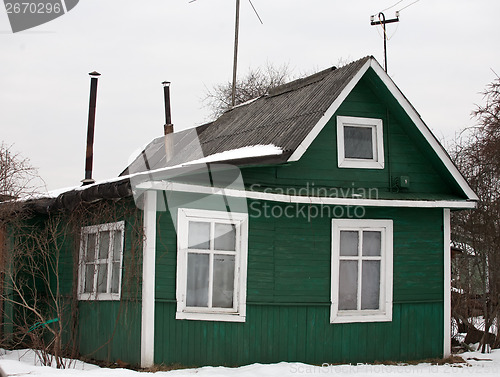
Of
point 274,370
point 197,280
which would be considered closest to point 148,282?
point 197,280

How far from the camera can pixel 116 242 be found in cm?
1048

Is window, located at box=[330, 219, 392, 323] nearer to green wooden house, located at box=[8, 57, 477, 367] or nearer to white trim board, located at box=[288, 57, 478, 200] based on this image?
green wooden house, located at box=[8, 57, 477, 367]

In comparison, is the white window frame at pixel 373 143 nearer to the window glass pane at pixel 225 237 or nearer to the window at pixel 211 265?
the window at pixel 211 265

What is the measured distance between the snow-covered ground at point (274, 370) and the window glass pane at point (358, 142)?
326 cm

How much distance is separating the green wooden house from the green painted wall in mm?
18

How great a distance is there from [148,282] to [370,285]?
12.0 ft

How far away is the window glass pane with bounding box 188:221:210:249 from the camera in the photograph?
384 inches

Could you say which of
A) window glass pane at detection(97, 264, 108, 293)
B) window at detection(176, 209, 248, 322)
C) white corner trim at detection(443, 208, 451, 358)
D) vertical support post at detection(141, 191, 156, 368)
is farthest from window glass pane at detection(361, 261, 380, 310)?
window glass pane at detection(97, 264, 108, 293)

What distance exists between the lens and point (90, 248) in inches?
439

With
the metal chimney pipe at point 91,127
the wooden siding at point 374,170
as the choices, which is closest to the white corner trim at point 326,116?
the wooden siding at point 374,170

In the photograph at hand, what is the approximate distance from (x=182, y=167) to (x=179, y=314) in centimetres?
199

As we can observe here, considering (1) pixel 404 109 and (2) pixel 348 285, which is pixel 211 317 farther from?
(1) pixel 404 109

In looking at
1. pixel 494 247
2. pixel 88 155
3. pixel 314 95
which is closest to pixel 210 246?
pixel 314 95

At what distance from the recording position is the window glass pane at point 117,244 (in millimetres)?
10359
